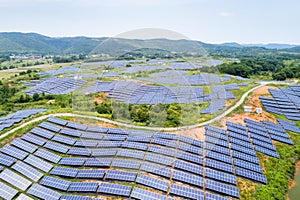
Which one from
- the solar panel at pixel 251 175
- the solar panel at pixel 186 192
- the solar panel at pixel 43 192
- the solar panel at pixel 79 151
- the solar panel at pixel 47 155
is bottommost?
the solar panel at pixel 251 175

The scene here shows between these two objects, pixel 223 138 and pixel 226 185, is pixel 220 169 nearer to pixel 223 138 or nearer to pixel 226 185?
pixel 226 185

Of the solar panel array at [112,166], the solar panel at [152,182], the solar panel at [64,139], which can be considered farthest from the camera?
the solar panel at [64,139]

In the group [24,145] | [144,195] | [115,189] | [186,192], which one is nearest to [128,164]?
[115,189]

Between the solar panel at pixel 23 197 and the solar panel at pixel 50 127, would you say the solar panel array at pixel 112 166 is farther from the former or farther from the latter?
the solar panel at pixel 50 127

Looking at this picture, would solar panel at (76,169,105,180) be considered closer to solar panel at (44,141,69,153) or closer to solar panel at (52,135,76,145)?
solar panel at (44,141,69,153)

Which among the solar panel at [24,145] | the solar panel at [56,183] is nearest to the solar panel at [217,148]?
the solar panel at [56,183]

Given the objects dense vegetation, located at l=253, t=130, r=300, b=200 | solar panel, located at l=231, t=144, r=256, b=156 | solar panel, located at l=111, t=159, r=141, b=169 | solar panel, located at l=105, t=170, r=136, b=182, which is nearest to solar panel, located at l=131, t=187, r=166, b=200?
solar panel, located at l=105, t=170, r=136, b=182

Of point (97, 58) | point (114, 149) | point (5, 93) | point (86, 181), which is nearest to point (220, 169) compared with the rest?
point (114, 149)
